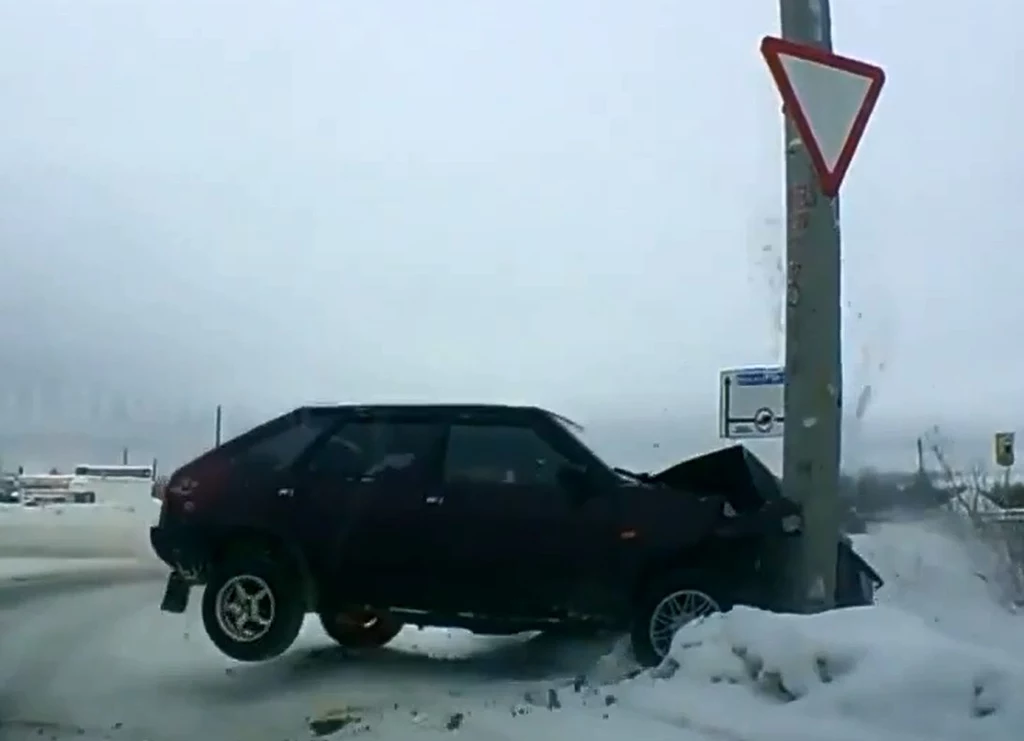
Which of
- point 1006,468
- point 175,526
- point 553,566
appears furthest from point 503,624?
point 1006,468

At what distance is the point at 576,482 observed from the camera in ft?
28.6

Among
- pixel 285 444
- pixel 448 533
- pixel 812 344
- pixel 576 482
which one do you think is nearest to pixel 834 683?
pixel 812 344

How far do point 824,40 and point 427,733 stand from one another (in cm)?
371

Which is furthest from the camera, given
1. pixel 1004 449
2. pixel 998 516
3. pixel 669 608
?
pixel 1004 449

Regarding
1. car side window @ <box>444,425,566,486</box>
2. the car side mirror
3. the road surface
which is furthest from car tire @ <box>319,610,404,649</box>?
the car side mirror

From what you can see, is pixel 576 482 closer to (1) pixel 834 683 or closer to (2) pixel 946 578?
(1) pixel 834 683

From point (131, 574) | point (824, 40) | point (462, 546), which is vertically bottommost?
point (131, 574)

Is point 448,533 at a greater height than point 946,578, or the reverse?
point 448,533

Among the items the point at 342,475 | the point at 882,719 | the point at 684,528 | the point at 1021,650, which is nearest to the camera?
the point at 882,719

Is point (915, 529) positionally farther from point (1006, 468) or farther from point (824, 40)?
point (824, 40)

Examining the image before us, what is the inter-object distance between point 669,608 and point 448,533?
142 cm

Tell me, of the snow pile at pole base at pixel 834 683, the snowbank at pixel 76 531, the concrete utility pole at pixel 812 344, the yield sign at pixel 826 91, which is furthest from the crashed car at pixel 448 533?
the snowbank at pixel 76 531

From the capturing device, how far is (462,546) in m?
8.73

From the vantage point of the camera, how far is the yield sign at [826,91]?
5.87 metres
